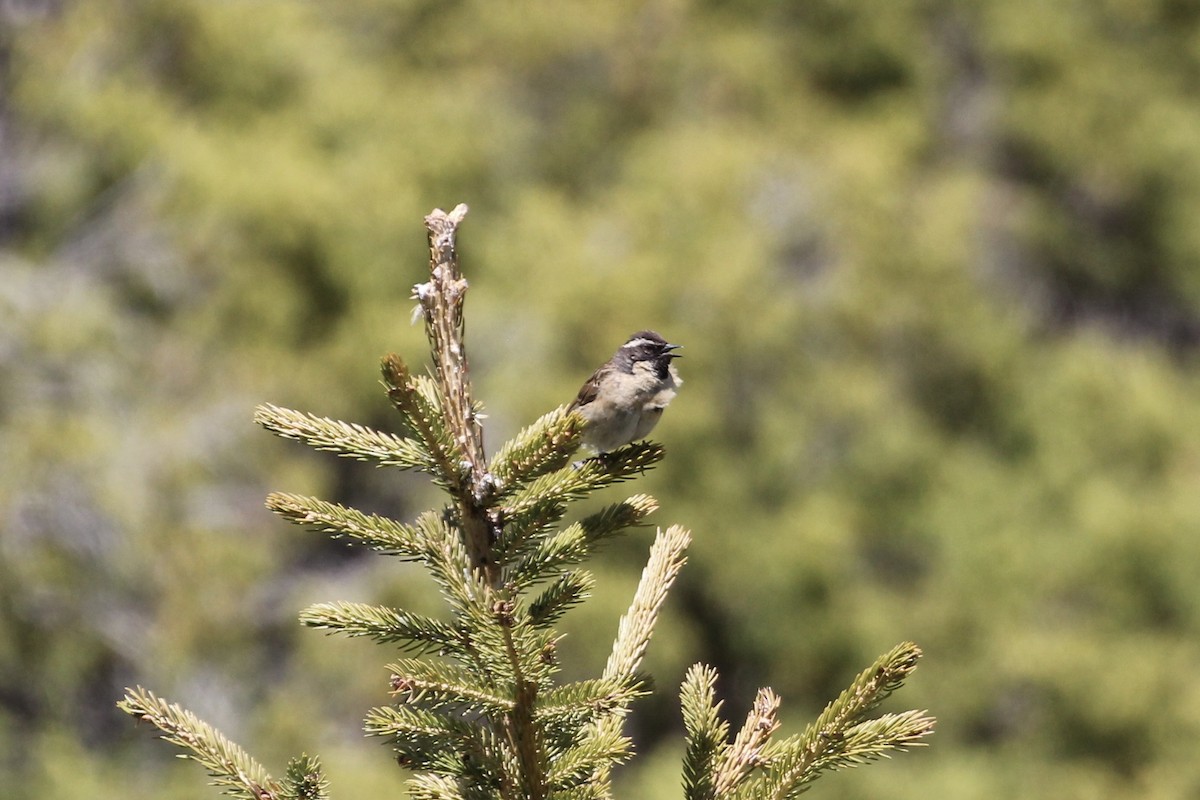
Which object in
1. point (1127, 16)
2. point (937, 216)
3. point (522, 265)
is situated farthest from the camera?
point (1127, 16)

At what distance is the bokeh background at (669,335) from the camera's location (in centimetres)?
1149

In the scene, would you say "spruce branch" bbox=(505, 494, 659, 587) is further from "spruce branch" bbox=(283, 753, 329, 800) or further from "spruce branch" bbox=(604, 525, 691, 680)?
"spruce branch" bbox=(283, 753, 329, 800)

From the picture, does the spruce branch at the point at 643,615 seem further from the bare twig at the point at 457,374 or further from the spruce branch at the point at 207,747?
the spruce branch at the point at 207,747

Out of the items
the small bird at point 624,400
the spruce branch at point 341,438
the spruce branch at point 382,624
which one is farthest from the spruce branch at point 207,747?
the small bird at point 624,400

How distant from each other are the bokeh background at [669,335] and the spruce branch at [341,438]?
30.1 ft

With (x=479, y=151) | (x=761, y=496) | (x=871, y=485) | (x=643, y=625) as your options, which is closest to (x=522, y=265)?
(x=479, y=151)

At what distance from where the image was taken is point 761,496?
1828 centimetres

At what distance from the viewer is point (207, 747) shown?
201 centimetres

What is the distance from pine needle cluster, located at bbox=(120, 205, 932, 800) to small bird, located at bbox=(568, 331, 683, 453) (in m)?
1.87

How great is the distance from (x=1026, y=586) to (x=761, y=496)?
384 cm

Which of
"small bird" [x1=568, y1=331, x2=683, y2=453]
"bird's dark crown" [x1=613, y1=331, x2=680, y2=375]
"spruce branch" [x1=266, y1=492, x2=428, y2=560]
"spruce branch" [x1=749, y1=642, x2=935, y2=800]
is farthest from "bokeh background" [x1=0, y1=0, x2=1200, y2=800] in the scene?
"spruce branch" [x1=749, y1=642, x2=935, y2=800]

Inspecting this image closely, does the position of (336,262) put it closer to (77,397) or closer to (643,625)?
(77,397)

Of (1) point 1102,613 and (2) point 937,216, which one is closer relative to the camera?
(1) point 1102,613

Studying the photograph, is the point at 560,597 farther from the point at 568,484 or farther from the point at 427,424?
the point at 427,424
